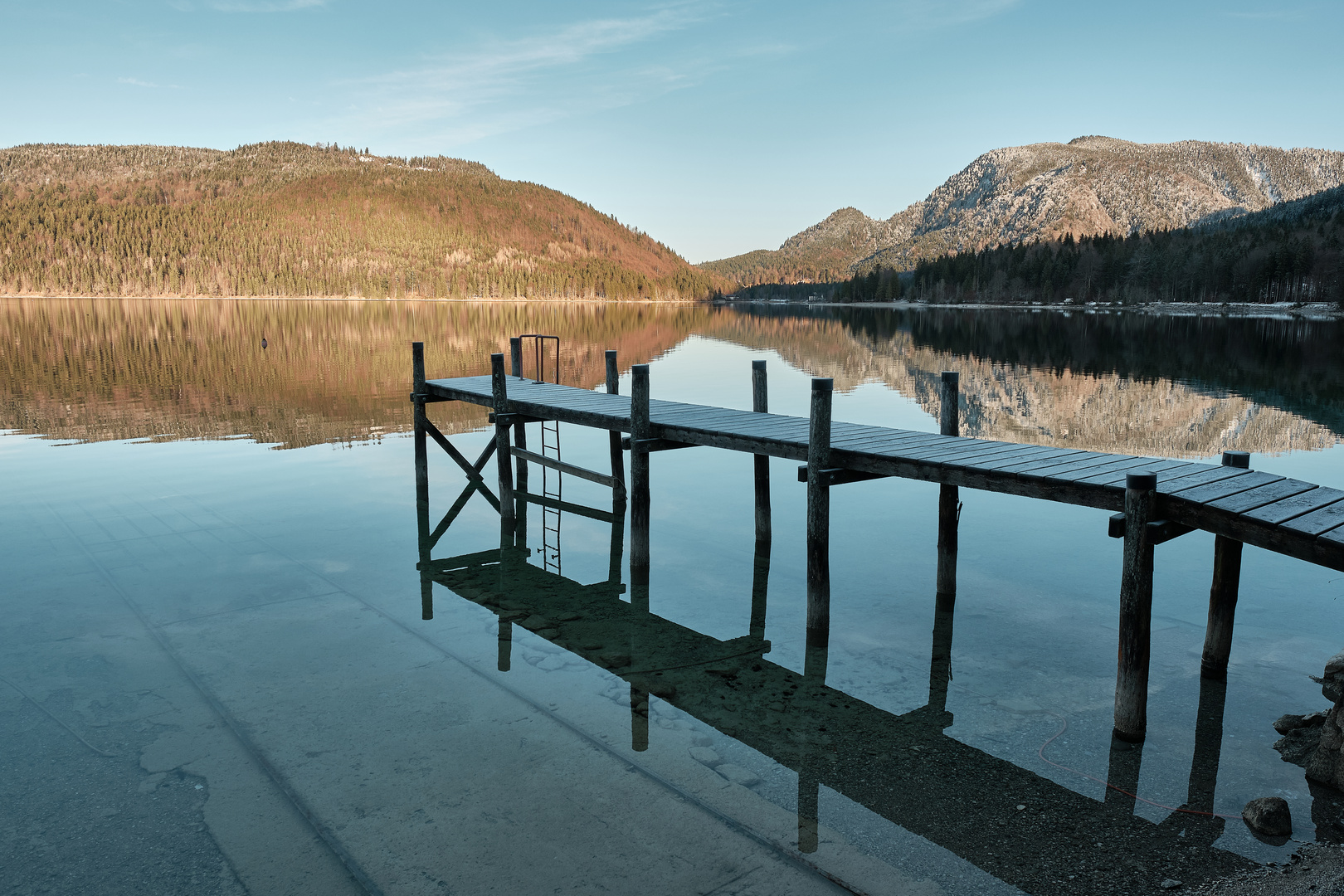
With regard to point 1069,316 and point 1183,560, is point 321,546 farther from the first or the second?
point 1069,316

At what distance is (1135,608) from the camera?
7.70 meters

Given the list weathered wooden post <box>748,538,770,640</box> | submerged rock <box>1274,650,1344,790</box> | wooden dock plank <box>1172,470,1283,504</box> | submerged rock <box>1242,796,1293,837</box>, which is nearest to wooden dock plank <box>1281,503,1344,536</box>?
wooden dock plank <box>1172,470,1283,504</box>

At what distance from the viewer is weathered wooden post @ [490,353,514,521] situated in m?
16.4

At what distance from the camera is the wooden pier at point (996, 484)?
7582 millimetres

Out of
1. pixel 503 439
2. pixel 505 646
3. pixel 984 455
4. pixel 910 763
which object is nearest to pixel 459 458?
pixel 503 439

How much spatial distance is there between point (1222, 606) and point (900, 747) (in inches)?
159

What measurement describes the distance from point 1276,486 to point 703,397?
28.6 meters

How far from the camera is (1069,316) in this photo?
370 ft

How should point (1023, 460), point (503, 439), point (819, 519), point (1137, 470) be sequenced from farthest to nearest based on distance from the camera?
1. point (503, 439)
2. point (819, 519)
3. point (1023, 460)
4. point (1137, 470)

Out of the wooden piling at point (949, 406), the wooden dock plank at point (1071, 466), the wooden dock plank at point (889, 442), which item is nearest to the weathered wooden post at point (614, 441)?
the wooden dock plank at point (889, 442)

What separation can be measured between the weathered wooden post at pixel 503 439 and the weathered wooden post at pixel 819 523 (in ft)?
24.5

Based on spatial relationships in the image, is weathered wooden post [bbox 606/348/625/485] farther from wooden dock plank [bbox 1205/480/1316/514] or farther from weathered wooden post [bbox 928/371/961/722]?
wooden dock plank [bbox 1205/480/1316/514]

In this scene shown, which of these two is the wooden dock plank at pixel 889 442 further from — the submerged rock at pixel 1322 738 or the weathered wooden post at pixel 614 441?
the weathered wooden post at pixel 614 441

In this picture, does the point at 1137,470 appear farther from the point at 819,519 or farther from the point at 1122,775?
the point at 819,519
